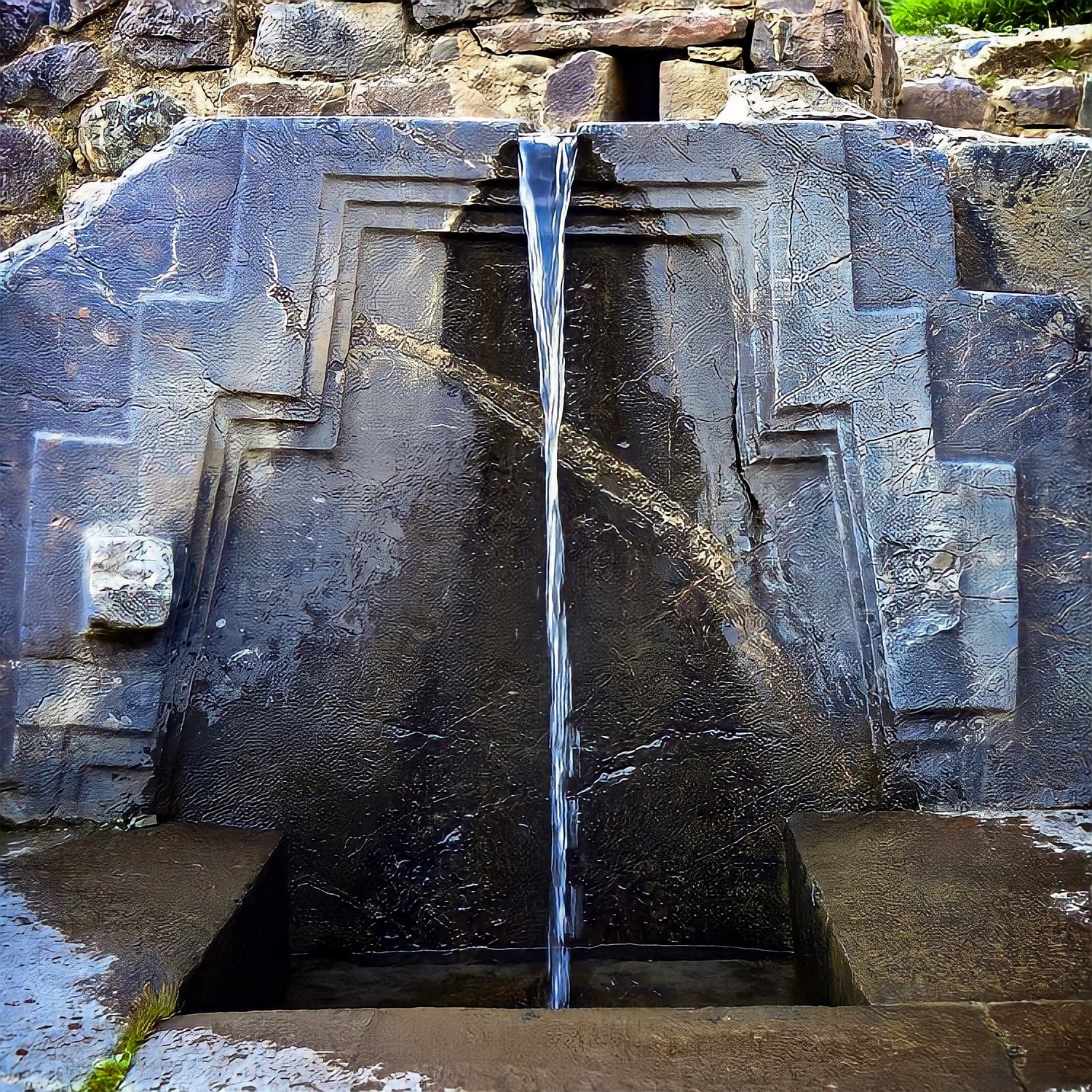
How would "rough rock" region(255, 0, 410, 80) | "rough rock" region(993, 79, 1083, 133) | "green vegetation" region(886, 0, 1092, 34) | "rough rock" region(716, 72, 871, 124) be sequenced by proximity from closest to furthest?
"rough rock" region(716, 72, 871, 124) → "rough rock" region(255, 0, 410, 80) → "rough rock" region(993, 79, 1083, 133) → "green vegetation" region(886, 0, 1092, 34)

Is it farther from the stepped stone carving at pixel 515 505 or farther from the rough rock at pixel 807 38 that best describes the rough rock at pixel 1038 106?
the stepped stone carving at pixel 515 505

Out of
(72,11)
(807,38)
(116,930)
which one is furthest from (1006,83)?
(116,930)

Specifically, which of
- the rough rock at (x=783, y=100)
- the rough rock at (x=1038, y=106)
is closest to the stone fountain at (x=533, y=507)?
the rough rock at (x=783, y=100)

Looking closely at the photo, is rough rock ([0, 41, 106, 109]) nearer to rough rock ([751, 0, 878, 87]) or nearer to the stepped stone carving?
the stepped stone carving

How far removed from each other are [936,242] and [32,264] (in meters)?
1.82

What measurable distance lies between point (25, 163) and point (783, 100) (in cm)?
179

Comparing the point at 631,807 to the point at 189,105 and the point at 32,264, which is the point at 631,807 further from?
the point at 189,105

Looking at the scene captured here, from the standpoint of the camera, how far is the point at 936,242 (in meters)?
2.24

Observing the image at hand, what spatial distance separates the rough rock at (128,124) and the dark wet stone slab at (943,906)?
2.17 metres

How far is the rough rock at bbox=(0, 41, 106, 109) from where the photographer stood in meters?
2.65

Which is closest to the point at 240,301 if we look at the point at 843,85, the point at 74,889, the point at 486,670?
the point at 486,670

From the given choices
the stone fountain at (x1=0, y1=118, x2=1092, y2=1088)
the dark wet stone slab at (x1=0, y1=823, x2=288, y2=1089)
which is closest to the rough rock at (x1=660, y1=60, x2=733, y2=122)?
the stone fountain at (x1=0, y1=118, x2=1092, y2=1088)

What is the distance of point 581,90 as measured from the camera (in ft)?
8.48

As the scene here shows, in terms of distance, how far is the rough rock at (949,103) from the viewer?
3139mm
